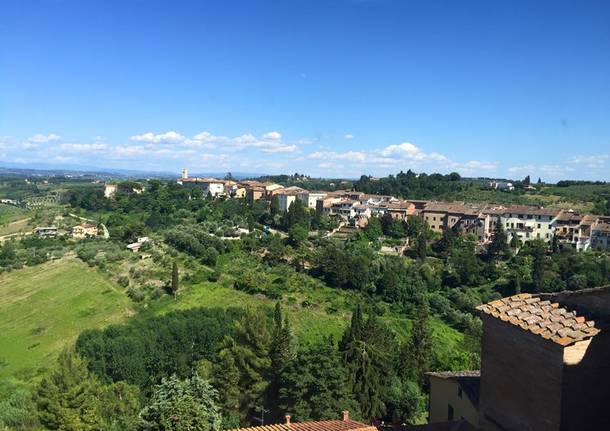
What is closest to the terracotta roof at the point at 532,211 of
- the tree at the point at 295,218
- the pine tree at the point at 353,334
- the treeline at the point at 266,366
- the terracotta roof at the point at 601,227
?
the terracotta roof at the point at 601,227

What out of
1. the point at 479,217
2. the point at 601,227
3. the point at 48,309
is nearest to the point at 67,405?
the point at 48,309

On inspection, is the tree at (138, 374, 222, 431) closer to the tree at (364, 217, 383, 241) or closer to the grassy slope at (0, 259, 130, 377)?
the grassy slope at (0, 259, 130, 377)

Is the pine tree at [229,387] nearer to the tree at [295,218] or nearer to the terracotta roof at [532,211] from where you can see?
the tree at [295,218]

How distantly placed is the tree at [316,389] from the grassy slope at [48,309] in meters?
19.3

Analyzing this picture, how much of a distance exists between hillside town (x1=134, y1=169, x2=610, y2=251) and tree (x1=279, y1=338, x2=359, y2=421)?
5334 centimetres

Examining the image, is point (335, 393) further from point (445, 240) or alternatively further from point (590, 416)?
point (445, 240)

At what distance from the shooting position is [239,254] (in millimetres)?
55344

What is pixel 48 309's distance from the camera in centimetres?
4100

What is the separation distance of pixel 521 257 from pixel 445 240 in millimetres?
8914

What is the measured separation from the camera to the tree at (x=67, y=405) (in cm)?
1802

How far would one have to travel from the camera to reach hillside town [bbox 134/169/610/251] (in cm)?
6425

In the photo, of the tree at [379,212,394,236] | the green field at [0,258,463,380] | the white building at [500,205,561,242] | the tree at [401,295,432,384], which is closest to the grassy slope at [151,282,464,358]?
the green field at [0,258,463,380]

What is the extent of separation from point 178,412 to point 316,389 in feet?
17.9

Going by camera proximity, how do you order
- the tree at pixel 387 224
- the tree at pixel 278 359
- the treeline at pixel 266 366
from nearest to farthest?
the treeline at pixel 266 366
the tree at pixel 278 359
the tree at pixel 387 224
